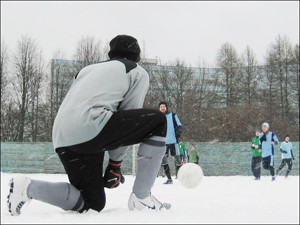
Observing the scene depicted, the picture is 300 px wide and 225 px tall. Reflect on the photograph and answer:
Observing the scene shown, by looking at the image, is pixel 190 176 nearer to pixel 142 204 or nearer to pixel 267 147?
pixel 142 204

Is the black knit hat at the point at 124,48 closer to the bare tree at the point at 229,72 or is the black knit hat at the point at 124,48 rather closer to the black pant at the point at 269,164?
the black pant at the point at 269,164

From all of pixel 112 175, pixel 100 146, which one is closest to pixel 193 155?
pixel 112 175

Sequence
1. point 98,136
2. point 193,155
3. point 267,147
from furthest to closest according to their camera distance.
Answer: point 193,155 → point 267,147 → point 98,136

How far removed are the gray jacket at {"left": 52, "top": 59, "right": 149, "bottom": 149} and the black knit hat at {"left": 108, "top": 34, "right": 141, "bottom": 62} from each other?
18 cm

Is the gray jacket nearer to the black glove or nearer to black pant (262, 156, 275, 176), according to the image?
the black glove

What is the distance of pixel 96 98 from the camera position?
93.6 inches

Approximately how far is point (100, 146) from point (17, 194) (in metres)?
0.61

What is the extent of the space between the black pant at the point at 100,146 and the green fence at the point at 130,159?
1361 cm

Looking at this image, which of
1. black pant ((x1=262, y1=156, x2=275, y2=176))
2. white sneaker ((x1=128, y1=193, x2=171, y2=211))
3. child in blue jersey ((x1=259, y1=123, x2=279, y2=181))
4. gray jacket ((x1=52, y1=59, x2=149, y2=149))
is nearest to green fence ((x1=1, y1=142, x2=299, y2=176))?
black pant ((x1=262, y1=156, x2=275, y2=176))

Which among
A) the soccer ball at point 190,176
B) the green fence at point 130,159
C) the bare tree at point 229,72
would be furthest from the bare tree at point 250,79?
the soccer ball at point 190,176

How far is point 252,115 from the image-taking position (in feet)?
99.0

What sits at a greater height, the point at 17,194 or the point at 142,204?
the point at 17,194

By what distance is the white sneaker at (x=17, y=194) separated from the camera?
7.77 ft

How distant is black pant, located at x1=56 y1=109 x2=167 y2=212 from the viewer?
7.80 ft
